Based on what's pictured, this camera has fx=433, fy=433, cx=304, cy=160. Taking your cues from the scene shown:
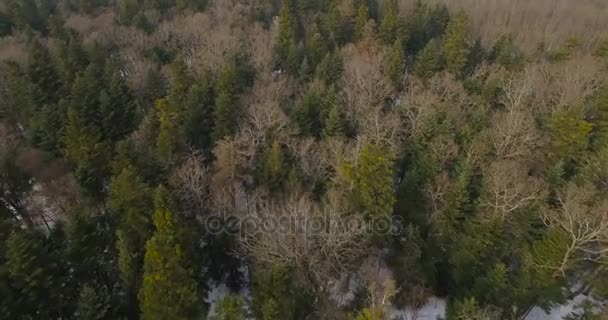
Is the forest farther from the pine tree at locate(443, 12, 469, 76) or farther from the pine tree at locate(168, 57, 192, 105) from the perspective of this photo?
the pine tree at locate(443, 12, 469, 76)

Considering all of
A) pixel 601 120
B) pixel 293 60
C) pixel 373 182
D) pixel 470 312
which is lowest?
pixel 293 60

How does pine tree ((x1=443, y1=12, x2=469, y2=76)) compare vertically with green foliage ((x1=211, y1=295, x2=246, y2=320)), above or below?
below

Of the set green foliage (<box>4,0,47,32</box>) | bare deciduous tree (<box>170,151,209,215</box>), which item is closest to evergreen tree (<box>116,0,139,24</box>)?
green foliage (<box>4,0,47,32</box>)

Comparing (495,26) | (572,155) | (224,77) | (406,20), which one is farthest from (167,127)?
(495,26)

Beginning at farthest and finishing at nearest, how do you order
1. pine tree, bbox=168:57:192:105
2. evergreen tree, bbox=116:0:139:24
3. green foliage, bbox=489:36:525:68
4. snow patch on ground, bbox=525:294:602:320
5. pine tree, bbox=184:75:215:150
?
1. evergreen tree, bbox=116:0:139:24
2. green foliage, bbox=489:36:525:68
3. pine tree, bbox=168:57:192:105
4. pine tree, bbox=184:75:215:150
5. snow patch on ground, bbox=525:294:602:320

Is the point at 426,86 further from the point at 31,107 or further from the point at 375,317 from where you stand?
the point at 31,107

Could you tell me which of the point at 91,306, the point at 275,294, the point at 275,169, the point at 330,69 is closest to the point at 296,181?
the point at 275,169

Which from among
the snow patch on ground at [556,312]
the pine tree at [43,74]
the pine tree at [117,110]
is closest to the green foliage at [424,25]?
the pine tree at [117,110]

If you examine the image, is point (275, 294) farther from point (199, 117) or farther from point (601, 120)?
point (601, 120)
